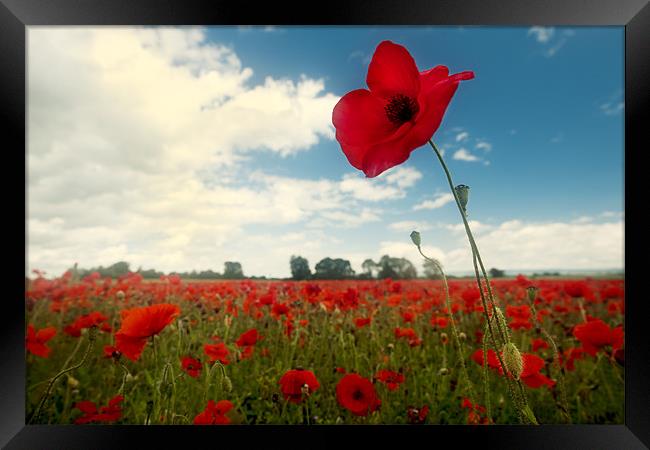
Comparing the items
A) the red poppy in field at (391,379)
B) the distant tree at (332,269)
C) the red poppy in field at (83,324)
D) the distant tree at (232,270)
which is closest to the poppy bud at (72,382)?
the red poppy in field at (83,324)

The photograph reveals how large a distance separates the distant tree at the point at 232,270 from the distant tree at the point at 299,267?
0.17 metres

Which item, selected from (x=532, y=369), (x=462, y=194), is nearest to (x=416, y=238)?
(x=462, y=194)

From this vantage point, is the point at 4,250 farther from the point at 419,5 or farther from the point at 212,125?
the point at 419,5

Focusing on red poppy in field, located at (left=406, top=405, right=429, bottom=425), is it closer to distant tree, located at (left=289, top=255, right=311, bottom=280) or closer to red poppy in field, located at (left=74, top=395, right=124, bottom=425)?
distant tree, located at (left=289, top=255, right=311, bottom=280)

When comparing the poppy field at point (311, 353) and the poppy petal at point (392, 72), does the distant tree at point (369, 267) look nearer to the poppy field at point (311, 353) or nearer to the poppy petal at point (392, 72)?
the poppy field at point (311, 353)

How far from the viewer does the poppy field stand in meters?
1.27

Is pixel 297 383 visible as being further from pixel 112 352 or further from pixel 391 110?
pixel 391 110

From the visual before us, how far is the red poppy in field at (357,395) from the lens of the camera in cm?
114

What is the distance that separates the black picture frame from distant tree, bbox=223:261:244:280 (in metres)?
0.54

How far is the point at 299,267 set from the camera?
1.47 m

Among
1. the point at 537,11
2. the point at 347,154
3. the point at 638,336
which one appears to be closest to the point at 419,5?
the point at 537,11

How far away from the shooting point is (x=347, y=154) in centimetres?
77

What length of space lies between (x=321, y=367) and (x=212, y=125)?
926mm

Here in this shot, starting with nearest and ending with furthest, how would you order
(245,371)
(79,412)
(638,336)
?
1. (638,336)
2. (79,412)
3. (245,371)
